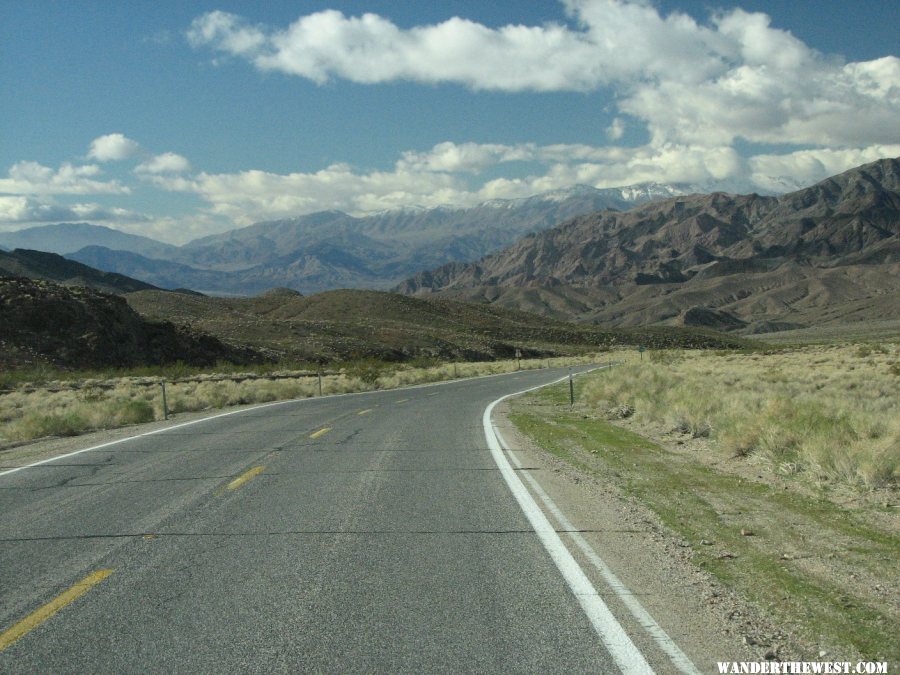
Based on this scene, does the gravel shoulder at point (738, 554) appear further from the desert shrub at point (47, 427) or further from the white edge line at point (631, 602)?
the desert shrub at point (47, 427)

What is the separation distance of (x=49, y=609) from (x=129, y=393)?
23.8 m

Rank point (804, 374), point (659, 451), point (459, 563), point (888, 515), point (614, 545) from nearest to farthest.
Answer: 1. point (459, 563)
2. point (614, 545)
3. point (888, 515)
4. point (659, 451)
5. point (804, 374)

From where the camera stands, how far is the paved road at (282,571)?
4.39 m

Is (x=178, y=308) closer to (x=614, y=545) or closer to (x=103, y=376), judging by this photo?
(x=103, y=376)

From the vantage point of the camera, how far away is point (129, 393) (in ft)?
88.7

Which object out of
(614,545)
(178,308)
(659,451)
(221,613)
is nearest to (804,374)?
(659,451)

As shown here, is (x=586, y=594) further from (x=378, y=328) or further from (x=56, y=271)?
(x=56, y=271)

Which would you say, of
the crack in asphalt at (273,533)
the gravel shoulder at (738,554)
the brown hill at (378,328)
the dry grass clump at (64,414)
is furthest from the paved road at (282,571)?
the brown hill at (378,328)

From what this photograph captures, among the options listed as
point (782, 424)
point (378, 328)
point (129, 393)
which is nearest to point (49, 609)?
point (782, 424)

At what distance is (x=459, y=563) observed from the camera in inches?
237

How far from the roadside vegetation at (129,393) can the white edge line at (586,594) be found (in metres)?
12.2

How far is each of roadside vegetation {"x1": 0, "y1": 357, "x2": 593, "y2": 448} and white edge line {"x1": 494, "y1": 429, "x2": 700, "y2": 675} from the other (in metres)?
12.8

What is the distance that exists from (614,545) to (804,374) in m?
27.8

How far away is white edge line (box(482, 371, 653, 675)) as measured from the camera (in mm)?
4246
